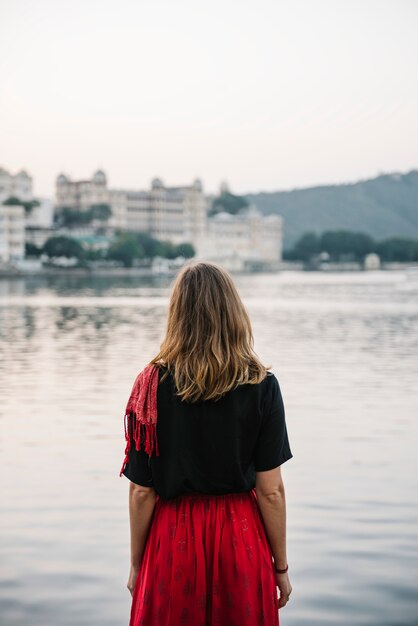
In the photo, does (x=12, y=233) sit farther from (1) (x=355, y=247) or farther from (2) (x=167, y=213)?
(1) (x=355, y=247)

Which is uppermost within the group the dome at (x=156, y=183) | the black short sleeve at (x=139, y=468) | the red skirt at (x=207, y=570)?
the dome at (x=156, y=183)

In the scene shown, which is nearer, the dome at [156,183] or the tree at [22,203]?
the tree at [22,203]

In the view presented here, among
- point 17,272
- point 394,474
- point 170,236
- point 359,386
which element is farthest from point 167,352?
point 170,236

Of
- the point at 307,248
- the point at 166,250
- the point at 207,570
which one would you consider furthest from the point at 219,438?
the point at 307,248

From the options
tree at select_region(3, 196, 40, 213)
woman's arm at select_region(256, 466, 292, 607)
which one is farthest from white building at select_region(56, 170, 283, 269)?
woman's arm at select_region(256, 466, 292, 607)

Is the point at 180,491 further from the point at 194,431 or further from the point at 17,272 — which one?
the point at 17,272

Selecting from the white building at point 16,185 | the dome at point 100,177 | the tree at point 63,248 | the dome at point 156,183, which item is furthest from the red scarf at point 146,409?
the dome at point 156,183

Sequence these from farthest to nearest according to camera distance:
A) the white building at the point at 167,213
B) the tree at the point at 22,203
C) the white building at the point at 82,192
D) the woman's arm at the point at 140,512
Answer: the white building at the point at 167,213 → the white building at the point at 82,192 → the tree at the point at 22,203 → the woman's arm at the point at 140,512

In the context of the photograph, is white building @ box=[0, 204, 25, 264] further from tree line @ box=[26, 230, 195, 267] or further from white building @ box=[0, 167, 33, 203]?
white building @ box=[0, 167, 33, 203]

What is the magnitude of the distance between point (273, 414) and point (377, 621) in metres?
1.75

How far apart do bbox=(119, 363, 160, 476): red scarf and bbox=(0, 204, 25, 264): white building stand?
9574 centimetres

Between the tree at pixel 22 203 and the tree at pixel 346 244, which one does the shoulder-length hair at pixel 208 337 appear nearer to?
the tree at pixel 22 203

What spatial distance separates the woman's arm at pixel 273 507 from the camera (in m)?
2.39

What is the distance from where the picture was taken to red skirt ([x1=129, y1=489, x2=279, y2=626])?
7.68ft
